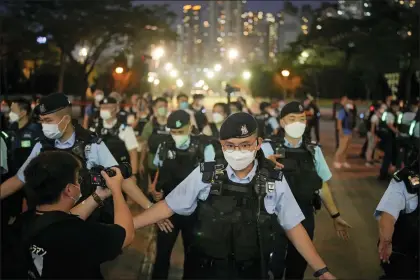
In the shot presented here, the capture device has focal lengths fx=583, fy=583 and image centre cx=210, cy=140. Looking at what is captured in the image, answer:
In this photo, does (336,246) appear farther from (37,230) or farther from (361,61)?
(361,61)

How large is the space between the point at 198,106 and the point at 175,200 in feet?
36.7

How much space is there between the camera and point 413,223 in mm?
4059

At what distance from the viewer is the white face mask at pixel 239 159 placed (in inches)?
151

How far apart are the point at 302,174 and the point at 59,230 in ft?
9.50

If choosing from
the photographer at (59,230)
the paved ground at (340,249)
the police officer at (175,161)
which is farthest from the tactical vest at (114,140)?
the photographer at (59,230)

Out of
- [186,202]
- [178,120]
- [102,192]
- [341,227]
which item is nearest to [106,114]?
[178,120]

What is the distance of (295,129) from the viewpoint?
17.9 ft

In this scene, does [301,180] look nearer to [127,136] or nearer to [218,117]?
[127,136]

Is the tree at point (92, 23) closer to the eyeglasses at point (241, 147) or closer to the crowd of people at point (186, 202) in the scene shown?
the crowd of people at point (186, 202)

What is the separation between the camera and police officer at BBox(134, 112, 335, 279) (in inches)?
143

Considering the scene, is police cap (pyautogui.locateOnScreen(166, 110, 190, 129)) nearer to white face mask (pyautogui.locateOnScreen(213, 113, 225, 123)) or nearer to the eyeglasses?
the eyeglasses

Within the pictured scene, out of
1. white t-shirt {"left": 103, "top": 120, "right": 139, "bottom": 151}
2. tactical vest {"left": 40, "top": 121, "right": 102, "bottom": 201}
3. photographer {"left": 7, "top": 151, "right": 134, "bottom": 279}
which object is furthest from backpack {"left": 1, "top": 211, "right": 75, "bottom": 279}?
white t-shirt {"left": 103, "top": 120, "right": 139, "bottom": 151}

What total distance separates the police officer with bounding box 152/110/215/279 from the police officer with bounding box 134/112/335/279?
1.75 metres

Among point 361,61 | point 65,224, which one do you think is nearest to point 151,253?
point 65,224
